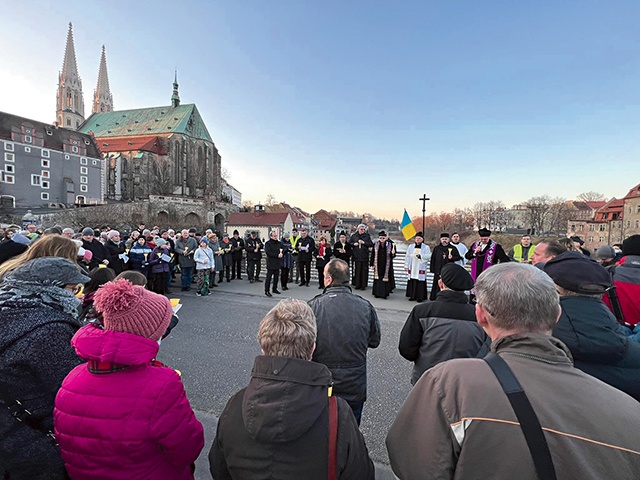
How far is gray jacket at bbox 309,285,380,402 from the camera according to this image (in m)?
2.78

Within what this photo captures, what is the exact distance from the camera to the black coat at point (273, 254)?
33.6ft

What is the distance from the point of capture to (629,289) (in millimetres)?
3309

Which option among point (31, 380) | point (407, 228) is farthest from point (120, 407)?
point (407, 228)

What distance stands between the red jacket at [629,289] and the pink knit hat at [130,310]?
4.22 metres

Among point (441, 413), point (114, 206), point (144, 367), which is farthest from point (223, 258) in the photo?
point (114, 206)

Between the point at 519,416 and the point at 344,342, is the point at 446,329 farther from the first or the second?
the point at 519,416

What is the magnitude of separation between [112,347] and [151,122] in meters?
84.2

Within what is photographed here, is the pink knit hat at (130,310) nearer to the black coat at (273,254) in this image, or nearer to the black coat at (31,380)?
the black coat at (31,380)

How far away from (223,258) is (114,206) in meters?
49.0

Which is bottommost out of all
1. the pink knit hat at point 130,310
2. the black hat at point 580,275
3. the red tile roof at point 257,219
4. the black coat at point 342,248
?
the black coat at point 342,248

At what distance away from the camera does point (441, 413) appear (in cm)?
125

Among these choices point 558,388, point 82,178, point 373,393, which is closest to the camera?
point 558,388

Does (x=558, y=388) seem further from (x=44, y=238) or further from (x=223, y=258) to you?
(x=223, y=258)

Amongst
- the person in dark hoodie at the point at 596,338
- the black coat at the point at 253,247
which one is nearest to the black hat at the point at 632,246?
the person in dark hoodie at the point at 596,338
